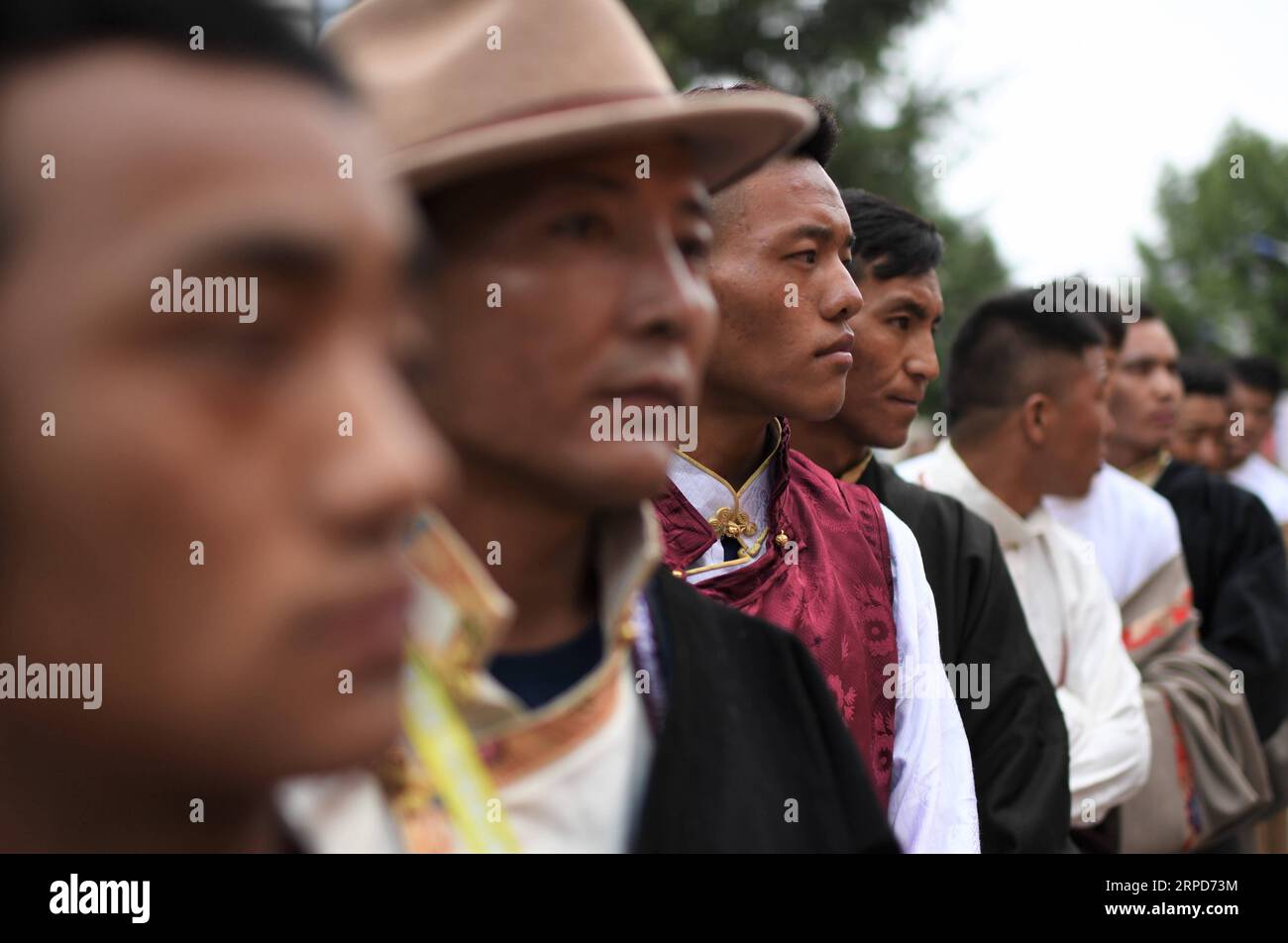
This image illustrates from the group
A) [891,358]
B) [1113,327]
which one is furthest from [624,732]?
[1113,327]

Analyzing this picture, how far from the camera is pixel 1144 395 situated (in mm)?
6266

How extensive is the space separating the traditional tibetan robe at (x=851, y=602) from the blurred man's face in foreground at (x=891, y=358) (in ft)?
2.85

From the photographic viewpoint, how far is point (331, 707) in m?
0.86

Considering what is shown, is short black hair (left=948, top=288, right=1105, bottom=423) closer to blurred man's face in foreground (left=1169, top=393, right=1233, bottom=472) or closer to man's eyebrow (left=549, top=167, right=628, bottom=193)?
man's eyebrow (left=549, top=167, right=628, bottom=193)

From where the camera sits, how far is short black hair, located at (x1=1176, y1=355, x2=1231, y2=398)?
8.21 meters

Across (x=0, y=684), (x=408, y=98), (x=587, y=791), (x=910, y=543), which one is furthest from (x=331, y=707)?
(x=910, y=543)

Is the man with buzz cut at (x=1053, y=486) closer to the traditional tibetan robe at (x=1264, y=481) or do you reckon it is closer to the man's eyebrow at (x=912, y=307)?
the man's eyebrow at (x=912, y=307)

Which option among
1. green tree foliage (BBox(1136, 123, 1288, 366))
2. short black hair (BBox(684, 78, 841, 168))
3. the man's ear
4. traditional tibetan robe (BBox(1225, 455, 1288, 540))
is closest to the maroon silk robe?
short black hair (BBox(684, 78, 841, 168))

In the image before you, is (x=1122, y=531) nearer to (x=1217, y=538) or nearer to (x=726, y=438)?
(x=1217, y=538)

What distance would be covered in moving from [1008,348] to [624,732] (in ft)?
11.9

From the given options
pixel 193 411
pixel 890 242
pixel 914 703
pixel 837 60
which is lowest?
pixel 914 703

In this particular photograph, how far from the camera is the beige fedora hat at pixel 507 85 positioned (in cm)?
139
